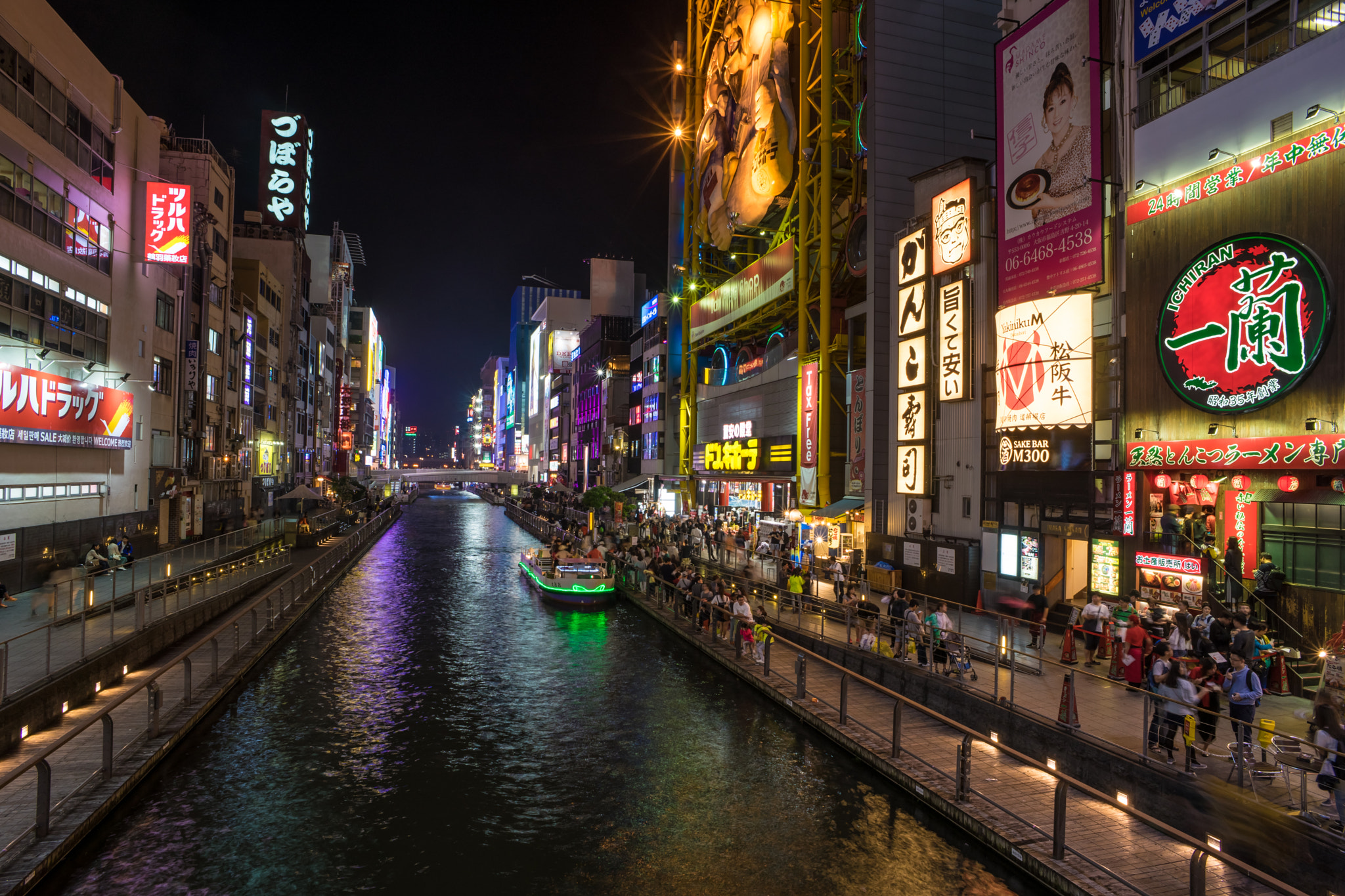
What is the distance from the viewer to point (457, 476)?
13138 cm

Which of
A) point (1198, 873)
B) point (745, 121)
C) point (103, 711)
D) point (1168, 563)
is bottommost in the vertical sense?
point (1198, 873)

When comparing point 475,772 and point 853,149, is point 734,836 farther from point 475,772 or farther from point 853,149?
point 853,149

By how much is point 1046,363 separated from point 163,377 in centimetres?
3929

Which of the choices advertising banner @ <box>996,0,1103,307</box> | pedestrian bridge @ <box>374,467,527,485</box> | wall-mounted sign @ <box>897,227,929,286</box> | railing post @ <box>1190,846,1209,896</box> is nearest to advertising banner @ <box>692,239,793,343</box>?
wall-mounted sign @ <box>897,227,929,286</box>

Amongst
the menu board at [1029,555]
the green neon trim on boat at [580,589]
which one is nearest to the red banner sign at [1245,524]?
the menu board at [1029,555]

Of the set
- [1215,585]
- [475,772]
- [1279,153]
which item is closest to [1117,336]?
[1279,153]

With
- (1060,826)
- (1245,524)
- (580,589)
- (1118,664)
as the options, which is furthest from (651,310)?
(1060,826)

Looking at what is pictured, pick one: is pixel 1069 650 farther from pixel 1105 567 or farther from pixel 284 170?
pixel 284 170

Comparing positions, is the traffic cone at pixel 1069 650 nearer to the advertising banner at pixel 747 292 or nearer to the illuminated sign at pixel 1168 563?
the illuminated sign at pixel 1168 563

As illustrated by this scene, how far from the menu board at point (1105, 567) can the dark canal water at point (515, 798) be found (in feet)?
32.1

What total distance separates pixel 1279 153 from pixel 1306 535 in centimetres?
811

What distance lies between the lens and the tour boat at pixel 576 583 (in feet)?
103

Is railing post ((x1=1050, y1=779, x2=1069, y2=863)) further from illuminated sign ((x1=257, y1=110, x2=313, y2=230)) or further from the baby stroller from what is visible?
illuminated sign ((x1=257, y1=110, x2=313, y2=230))

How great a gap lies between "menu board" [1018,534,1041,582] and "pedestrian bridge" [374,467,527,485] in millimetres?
109312
